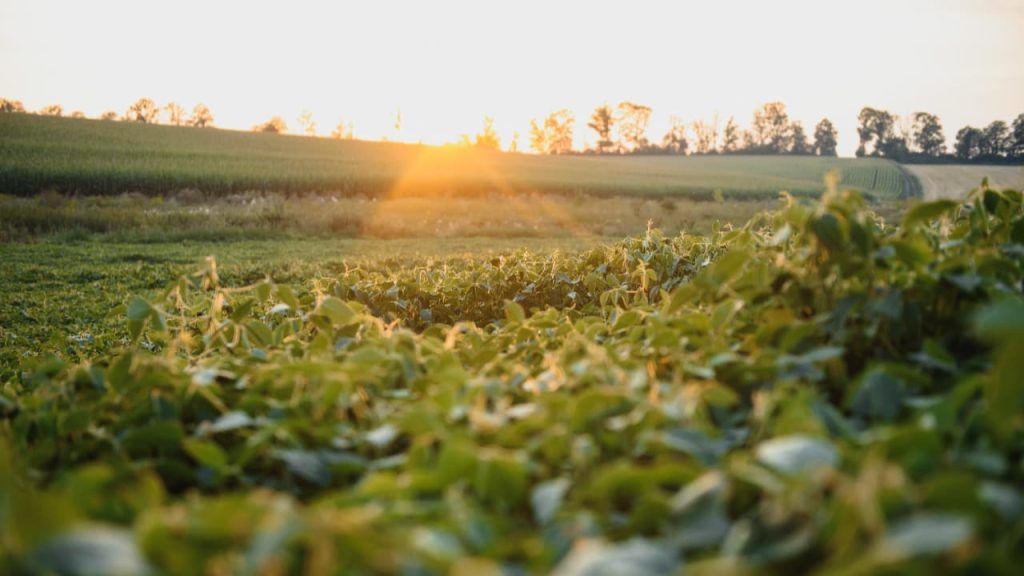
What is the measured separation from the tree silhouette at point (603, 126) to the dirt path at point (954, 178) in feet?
112

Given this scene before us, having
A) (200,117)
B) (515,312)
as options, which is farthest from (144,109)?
(515,312)

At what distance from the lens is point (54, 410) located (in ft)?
3.66

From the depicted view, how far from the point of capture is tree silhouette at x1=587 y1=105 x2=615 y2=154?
293 ft

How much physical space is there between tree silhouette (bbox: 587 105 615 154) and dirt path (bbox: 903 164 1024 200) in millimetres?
34079

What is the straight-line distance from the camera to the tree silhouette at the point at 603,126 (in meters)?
89.4

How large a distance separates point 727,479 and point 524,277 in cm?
302

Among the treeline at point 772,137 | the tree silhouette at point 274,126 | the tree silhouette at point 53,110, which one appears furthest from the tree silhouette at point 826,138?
the tree silhouette at point 53,110

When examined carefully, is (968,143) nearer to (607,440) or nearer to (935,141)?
(935,141)

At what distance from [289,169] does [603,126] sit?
194 feet

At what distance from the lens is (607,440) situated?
0.83 meters

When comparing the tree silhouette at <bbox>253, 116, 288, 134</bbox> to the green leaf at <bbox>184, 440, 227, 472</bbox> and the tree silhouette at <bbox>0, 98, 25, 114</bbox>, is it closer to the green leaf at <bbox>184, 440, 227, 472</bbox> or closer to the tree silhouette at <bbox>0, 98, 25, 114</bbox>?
the tree silhouette at <bbox>0, 98, 25, 114</bbox>

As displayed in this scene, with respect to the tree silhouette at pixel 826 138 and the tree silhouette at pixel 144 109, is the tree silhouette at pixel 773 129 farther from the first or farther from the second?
the tree silhouette at pixel 144 109

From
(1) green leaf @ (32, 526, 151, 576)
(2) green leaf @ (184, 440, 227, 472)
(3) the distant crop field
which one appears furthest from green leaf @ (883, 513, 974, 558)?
(3) the distant crop field

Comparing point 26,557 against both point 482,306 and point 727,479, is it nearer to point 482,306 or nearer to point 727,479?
point 727,479
